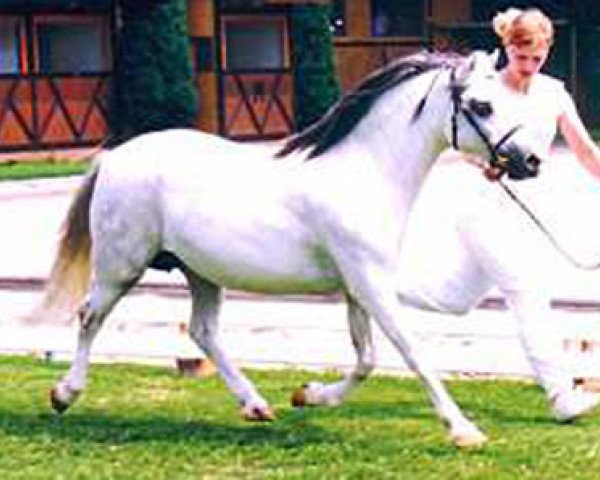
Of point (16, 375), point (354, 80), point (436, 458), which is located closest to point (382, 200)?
point (436, 458)

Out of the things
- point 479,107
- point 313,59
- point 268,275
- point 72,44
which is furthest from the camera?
point 313,59

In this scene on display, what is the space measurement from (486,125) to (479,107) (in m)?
0.08

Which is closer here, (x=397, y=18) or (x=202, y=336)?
(x=202, y=336)

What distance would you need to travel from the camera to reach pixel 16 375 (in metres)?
9.97

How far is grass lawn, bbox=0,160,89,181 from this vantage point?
2945 cm

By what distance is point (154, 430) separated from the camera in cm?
802

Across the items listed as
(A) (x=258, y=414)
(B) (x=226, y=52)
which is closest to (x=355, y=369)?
(A) (x=258, y=414)

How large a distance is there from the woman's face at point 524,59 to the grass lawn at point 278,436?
1.55m

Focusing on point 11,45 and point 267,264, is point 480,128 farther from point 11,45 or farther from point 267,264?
point 11,45

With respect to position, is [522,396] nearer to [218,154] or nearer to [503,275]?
[503,275]

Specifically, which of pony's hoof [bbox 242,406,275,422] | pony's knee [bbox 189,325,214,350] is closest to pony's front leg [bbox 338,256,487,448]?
pony's hoof [bbox 242,406,275,422]

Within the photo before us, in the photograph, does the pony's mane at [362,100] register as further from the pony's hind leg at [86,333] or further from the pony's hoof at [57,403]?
the pony's hoof at [57,403]

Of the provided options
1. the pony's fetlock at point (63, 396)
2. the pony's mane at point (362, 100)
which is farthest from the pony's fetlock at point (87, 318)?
the pony's mane at point (362, 100)

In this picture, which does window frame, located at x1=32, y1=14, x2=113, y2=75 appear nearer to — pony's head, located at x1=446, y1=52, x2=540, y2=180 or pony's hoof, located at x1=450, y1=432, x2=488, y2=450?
pony's head, located at x1=446, y1=52, x2=540, y2=180
